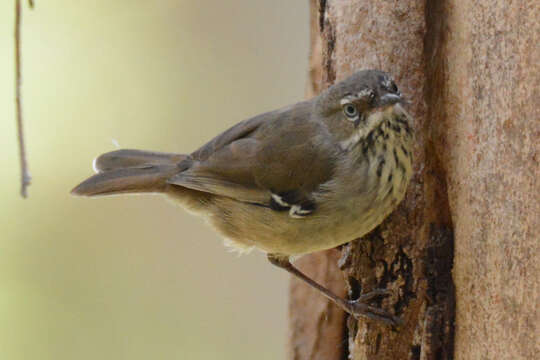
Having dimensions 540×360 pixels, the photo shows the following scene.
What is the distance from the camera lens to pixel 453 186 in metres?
3.30

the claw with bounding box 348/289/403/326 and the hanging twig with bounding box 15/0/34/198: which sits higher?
the hanging twig with bounding box 15/0/34/198

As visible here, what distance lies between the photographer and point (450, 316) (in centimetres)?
335

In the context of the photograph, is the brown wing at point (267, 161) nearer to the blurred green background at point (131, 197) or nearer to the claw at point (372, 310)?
the claw at point (372, 310)

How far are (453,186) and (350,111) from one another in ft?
2.12

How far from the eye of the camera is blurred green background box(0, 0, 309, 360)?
22.5 feet

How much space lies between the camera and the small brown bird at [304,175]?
135 inches

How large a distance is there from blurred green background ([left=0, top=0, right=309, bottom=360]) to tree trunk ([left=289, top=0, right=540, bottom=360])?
3.11m

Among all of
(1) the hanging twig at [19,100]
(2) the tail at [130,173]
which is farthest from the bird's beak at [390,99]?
(1) the hanging twig at [19,100]

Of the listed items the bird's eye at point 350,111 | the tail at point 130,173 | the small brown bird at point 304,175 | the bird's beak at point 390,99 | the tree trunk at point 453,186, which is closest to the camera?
the tree trunk at point 453,186

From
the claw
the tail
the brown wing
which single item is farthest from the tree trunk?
the tail

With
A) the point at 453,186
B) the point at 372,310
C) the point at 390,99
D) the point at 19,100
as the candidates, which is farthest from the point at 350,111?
the point at 19,100

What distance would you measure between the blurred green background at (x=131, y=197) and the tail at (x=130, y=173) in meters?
2.74

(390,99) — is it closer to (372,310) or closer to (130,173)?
(372,310)

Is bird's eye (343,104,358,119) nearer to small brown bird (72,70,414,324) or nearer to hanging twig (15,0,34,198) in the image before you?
small brown bird (72,70,414,324)
